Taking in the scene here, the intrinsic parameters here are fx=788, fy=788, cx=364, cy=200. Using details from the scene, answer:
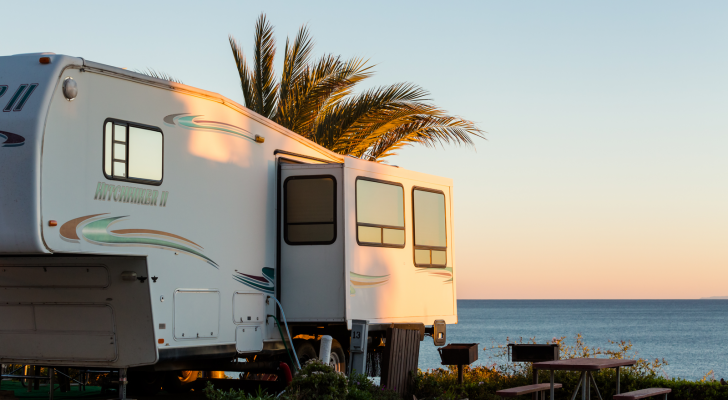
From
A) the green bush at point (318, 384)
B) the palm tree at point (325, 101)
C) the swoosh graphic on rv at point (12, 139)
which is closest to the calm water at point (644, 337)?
the palm tree at point (325, 101)

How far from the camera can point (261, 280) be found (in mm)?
9789

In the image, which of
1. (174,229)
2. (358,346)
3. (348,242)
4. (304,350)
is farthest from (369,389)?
(174,229)

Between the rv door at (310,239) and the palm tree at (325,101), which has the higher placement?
the palm tree at (325,101)

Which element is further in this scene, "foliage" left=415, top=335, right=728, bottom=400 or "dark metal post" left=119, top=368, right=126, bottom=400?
"foliage" left=415, top=335, right=728, bottom=400

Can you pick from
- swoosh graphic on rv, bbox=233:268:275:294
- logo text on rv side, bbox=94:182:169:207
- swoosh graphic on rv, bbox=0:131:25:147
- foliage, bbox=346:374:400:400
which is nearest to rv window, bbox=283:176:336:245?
swoosh graphic on rv, bbox=233:268:275:294

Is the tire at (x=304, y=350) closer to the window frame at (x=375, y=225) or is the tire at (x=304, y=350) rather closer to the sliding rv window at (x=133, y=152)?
the window frame at (x=375, y=225)

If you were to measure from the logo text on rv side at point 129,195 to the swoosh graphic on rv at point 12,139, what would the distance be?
870mm

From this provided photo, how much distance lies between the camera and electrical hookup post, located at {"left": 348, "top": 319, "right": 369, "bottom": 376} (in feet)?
32.9

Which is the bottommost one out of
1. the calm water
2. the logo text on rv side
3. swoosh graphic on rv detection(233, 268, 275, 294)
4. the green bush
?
the calm water

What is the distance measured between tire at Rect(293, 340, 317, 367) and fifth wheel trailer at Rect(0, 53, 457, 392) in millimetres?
28

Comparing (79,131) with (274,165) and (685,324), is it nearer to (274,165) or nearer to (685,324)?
(274,165)

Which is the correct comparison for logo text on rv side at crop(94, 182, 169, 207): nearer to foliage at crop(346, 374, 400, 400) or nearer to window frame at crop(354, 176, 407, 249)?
window frame at crop(354, 176, 407, 249)

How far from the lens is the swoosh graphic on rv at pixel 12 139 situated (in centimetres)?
696

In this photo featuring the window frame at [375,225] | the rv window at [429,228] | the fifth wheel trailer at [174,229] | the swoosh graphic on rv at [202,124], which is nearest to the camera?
the fifth wheel trailer at [174,229]
